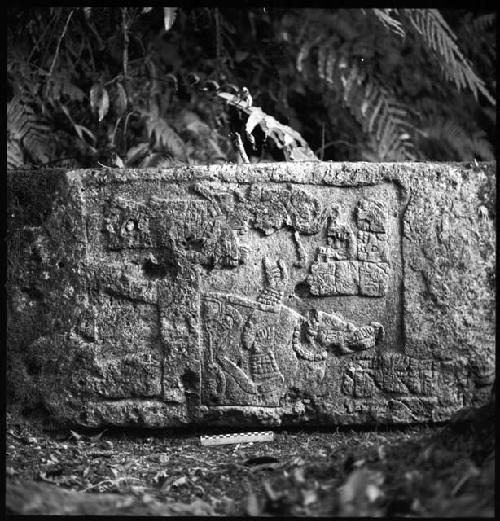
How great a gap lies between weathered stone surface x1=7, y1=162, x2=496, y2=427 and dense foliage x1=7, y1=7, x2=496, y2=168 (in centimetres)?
157

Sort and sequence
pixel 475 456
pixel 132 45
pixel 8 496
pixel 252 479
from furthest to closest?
1. pixel 132 45
2. pixel 252 479
3. pixel 475 456
4. pixel 8 496

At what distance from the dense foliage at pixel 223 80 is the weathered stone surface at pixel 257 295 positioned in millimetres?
1571

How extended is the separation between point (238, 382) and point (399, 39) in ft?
10.7

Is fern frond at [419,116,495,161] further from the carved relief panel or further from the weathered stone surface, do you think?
the carved relief panel

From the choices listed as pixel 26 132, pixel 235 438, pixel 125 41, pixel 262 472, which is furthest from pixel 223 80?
pixel 262 472

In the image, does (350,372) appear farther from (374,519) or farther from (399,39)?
(399,39)

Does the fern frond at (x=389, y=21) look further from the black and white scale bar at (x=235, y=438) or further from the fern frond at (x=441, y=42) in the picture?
the black and white scale bar at (x=235, y=438)

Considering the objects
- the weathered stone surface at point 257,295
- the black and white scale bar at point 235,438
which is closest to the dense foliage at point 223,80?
the weathered stone surface at point 257,295

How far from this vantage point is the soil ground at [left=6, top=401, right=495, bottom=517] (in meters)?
2.54

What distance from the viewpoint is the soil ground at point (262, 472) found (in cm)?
254

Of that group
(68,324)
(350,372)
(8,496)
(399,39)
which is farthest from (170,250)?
(399,39)

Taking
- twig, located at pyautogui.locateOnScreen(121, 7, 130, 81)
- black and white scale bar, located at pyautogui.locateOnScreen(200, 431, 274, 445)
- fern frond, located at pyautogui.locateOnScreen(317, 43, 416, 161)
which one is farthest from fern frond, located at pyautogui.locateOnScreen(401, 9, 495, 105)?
black and white scale bar, located at pyautogui.locateOnScreen(200, 431, 274, 445)

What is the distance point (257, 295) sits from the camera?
12.2 ft

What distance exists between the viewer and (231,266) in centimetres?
371
